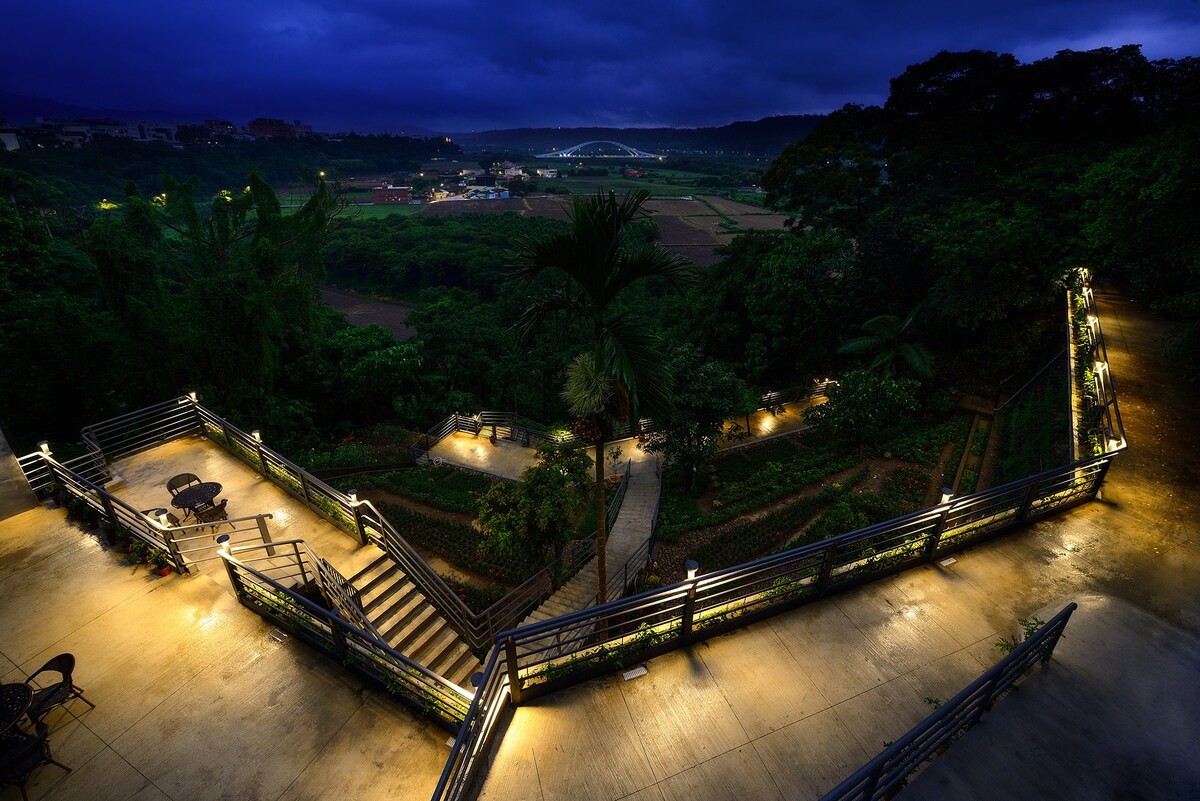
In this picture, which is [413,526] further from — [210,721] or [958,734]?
[958,734]

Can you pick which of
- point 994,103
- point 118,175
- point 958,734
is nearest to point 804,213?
point 994,103

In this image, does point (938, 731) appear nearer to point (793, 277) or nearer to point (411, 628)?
point (411, 628)

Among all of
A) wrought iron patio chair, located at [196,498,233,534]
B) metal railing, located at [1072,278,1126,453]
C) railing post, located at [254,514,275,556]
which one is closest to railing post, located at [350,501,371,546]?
railing post, located at [254,514,275,556]

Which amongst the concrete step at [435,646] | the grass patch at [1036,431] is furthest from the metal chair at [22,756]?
the grass patch at [1036,431]

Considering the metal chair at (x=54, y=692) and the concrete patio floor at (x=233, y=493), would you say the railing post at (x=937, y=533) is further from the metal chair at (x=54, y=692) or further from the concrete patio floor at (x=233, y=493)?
the metal chair at (x=54, y=692)

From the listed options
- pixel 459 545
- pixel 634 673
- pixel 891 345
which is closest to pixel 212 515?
pixel 459 545

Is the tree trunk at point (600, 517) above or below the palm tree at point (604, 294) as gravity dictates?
below

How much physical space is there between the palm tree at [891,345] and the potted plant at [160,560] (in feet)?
74.2

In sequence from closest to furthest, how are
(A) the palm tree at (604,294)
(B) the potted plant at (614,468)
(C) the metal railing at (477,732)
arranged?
(C) the metal railing at (477,732), (A) the palm tree at (604,294), (B) the potted plant at (614,468)

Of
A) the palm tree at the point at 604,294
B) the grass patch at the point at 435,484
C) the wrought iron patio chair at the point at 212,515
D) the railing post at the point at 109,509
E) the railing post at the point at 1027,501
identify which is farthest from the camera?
the grass patch at the point at 435,484

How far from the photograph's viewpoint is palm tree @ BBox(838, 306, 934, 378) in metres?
20.3

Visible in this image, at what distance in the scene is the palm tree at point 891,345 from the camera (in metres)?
20.3

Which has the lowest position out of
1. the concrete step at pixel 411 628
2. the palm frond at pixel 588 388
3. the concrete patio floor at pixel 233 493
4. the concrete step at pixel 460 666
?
the concrete step at pixel 460 666

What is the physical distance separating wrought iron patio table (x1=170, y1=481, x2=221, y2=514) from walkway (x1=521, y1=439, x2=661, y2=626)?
7178 mm
